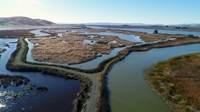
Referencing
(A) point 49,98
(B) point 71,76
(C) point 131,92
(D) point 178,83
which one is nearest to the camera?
(A) point 49,98

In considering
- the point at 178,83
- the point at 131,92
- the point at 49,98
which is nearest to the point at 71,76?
the point at 49,98

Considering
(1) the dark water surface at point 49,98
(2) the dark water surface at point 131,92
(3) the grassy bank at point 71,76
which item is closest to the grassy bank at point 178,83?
(2) the dark water surface at point 131,92

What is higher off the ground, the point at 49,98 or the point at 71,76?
the point at 71,76

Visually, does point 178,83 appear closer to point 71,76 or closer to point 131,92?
point 131,92

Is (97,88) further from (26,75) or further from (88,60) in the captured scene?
(88,60)

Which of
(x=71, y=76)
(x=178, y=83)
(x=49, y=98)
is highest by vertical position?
(x=178, y=83)

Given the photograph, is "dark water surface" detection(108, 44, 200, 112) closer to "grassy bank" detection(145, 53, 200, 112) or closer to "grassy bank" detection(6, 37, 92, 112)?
"grassy bank" detection(145, 53, 200, 112)

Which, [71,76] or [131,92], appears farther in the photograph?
[71,76]

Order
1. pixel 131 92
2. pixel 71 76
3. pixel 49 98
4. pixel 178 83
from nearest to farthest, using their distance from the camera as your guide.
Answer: pixel 49 98 → pixel 131 92 → pixel 178 83 → pixel 71 76

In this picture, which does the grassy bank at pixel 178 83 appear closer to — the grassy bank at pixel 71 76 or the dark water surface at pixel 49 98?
the grassy bank at pixel 71 76
